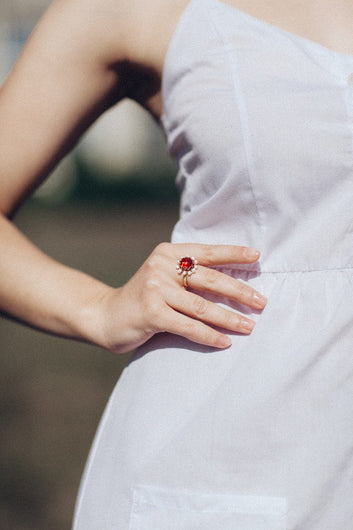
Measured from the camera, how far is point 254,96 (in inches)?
42.8

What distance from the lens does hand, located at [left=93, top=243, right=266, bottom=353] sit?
1102 mm

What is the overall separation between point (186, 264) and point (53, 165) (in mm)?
406

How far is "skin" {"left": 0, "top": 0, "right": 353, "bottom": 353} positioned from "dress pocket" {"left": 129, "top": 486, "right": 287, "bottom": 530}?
23 centimetres

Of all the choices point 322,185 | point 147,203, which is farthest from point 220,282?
point 147,203

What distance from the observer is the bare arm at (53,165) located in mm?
1161

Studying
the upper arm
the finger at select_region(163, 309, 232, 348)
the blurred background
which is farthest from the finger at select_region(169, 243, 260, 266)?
the blurred background

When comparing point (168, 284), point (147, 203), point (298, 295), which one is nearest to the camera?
point (298, 295)

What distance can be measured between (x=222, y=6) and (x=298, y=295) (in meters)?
0.49

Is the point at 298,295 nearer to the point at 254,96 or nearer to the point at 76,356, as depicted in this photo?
the point at 254,96

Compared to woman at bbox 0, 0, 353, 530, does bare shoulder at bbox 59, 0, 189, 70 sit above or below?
above

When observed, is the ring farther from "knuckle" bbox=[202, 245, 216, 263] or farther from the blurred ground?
the blurred ground

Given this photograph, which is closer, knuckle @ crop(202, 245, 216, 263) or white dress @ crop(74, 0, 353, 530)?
white dress @ crop(74, 0, 353, 530)

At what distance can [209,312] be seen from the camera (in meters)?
1.14

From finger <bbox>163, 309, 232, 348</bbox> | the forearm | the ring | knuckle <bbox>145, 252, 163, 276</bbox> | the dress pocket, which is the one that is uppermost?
the ring
